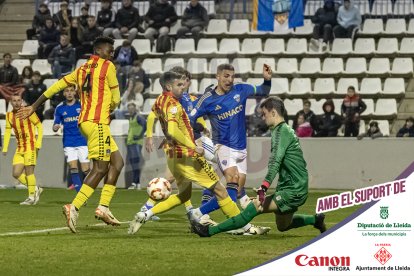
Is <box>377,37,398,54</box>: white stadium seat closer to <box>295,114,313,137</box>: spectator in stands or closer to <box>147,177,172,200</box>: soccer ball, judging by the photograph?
<box>295,114,313,137</box>: spectator in stands

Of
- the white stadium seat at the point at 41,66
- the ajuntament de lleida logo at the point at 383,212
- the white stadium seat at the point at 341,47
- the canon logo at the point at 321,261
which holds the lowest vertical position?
the canon logo at the point at 321,261

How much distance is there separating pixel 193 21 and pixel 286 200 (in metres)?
17.6

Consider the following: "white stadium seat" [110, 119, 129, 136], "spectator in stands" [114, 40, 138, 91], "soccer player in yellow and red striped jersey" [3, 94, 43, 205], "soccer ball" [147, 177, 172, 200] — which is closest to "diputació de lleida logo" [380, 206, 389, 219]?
"soccer ball" [147, 177, 172, 200]

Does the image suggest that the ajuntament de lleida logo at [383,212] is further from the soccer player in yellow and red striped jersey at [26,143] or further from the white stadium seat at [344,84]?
the white stadium seat at [344,84]

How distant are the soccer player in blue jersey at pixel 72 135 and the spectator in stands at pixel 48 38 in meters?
8.06

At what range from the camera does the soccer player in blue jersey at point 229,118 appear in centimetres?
1445

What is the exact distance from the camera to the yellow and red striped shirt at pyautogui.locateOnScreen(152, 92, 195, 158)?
12789 millimetres

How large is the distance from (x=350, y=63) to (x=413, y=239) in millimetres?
19710

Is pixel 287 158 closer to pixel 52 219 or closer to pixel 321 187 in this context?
pixel 52 219

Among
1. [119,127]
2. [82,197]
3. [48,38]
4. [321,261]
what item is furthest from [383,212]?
[48,38]

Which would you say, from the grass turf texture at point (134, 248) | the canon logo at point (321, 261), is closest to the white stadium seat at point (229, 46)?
the grass turf texture at point (134, 248)

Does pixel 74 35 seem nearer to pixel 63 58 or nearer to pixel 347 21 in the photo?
pixel 63 58

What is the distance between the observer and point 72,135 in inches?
855

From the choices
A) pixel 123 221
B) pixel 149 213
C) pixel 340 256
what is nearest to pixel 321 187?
pixel 123 221
